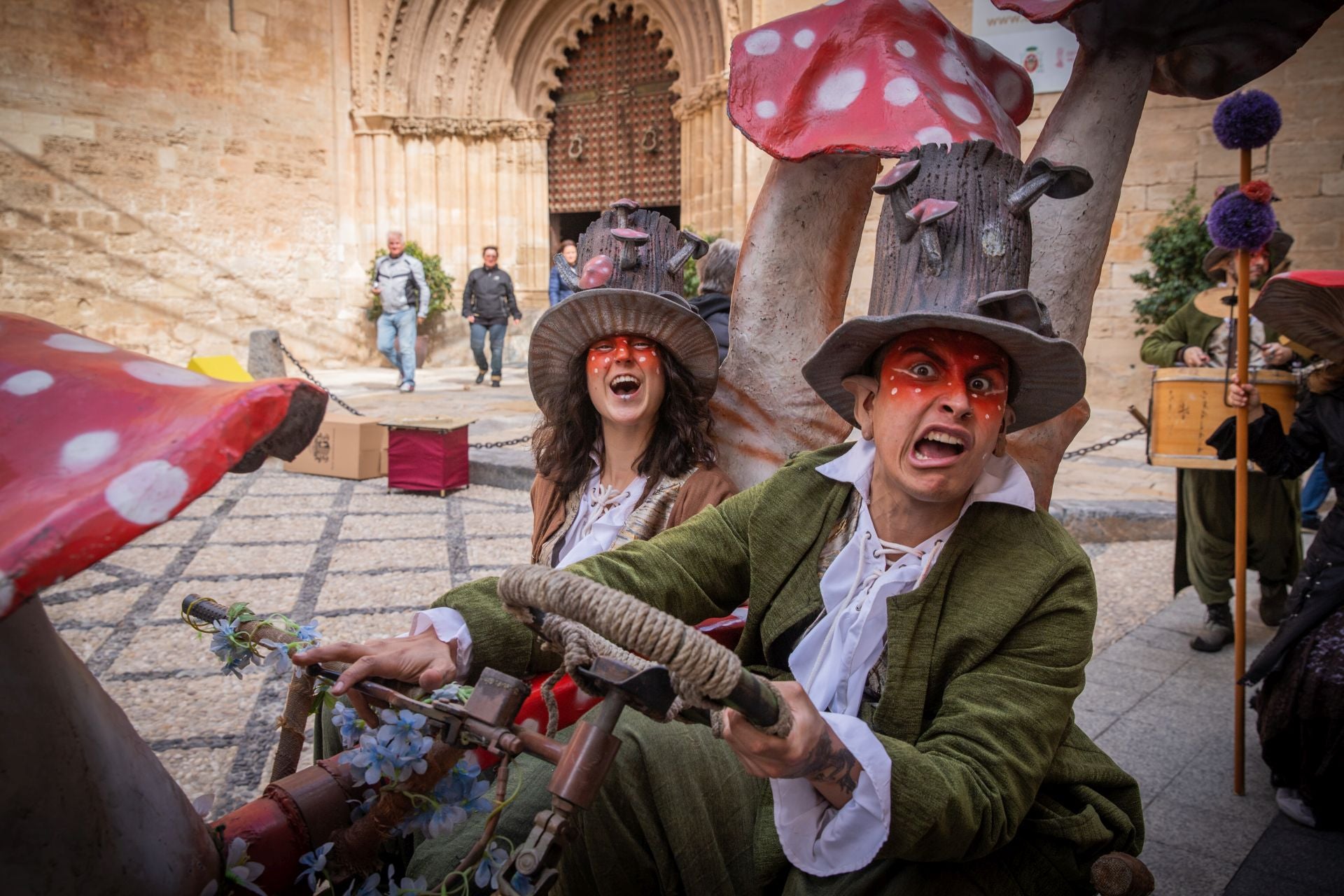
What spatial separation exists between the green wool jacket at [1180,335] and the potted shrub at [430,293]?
11.0m

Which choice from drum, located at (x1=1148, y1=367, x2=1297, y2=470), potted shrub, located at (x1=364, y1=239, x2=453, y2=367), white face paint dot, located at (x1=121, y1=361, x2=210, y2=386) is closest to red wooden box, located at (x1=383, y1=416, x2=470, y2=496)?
drum, located at (x1=1148, y1=367, x2=1297, y2=470)

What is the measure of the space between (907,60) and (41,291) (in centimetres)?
1363

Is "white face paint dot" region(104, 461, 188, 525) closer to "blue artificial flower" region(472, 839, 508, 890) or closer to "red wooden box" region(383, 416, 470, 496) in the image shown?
"blue artificial flower" region(472, 839, 508, 890)

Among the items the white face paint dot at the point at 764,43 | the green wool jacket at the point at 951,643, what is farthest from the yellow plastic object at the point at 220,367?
the green wool jacket at the point at 951,643

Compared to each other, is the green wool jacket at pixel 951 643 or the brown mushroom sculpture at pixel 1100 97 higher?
the brown mushroom sculpture at pixel 1100 97

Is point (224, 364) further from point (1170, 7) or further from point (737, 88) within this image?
point (1170, 7)

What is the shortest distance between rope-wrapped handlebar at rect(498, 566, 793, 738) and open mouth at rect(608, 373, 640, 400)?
4.68 feet

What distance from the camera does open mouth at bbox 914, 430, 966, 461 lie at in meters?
1.62

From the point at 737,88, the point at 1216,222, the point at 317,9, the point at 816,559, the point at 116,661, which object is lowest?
the point at 116,661

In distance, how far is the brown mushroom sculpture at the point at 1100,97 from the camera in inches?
94.1

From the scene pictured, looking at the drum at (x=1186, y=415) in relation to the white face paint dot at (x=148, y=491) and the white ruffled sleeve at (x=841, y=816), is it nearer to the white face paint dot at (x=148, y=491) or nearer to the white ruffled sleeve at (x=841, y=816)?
the white ruffled sleeve at (x=841, y=816)

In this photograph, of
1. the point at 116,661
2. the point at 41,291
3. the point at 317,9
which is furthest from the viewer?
the point at 317,9

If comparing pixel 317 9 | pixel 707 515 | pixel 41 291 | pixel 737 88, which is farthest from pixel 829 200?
pixel 317 9

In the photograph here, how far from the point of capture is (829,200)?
276 cm
